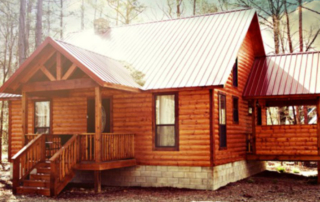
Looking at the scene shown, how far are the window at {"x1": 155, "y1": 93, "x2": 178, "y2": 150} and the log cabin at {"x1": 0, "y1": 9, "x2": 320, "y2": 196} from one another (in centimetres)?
4

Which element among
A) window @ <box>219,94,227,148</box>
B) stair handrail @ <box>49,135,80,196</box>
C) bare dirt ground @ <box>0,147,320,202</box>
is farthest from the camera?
window @ <box>219,94,227,148</box>

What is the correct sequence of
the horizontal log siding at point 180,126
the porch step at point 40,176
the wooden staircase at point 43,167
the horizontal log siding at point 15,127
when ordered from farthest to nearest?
the horizontal log siding at point 15,127, the horizontal log siding at point 180,126, the porch step at point 40,176, the wooden staircase at point 43,167

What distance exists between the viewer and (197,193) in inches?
570

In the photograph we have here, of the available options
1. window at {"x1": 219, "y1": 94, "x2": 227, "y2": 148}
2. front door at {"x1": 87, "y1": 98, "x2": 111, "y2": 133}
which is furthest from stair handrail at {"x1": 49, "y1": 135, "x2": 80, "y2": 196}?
window at {"x1": 219, "y1": 94, "x2": 227, "y2": 148}

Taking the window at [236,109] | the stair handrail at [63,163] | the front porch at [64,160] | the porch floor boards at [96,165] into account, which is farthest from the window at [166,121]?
the window at [236,109]

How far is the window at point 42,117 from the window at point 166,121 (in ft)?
16.7

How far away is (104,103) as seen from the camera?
17266 mm

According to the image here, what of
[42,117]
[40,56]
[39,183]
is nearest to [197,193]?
[39,183]

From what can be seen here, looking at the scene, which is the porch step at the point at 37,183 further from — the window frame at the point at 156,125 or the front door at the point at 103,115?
the window frame at the point at 156,125

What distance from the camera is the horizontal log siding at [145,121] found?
15.4 m

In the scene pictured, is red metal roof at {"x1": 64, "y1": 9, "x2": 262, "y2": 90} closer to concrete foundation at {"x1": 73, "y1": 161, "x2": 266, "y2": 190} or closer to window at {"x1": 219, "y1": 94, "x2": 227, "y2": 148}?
window at {"x1": 219, "y1": 94, "x2": 227, "y2": 148}

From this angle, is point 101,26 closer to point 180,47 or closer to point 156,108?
point 180,47

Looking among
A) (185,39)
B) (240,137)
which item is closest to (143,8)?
(185,39)

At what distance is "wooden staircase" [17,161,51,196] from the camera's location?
13883mm
